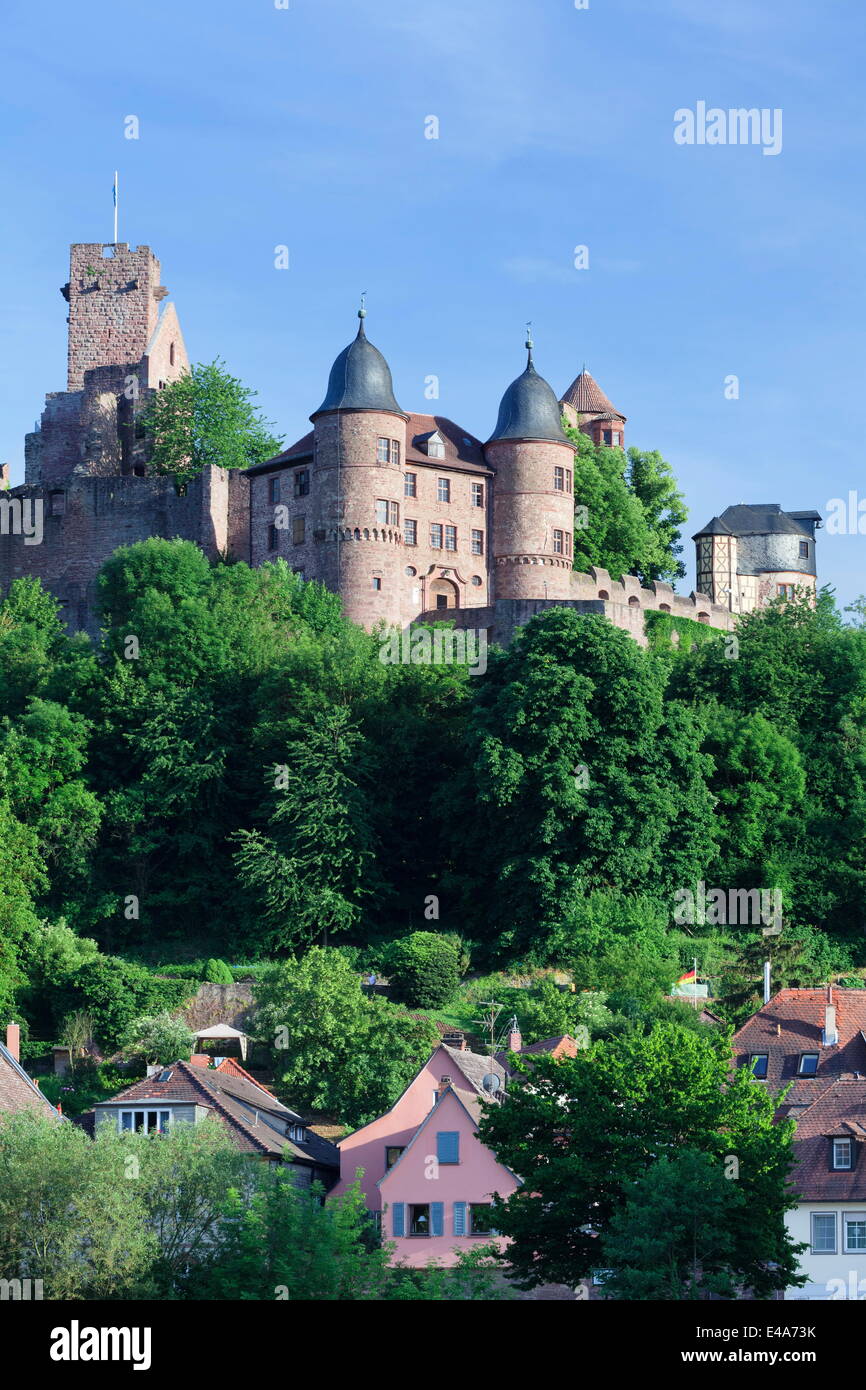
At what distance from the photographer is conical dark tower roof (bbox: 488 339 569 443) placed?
89.4 metres

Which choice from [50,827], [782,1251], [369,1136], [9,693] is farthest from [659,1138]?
[9,693]

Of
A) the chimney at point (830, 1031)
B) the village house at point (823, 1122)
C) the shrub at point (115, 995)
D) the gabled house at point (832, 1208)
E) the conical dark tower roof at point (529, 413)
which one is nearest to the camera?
the gabled house at point (832, 1208)

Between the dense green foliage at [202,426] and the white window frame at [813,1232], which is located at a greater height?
the dense green foliage at [202,426]

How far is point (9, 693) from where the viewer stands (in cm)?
7838

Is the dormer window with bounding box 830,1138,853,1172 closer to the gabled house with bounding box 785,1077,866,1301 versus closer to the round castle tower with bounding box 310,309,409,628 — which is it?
the gabled house with bounding box 785,1077,866,1301

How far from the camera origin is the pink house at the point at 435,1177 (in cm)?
4891

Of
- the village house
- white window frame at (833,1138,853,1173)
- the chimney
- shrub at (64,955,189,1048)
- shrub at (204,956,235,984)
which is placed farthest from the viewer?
shrub at (204,956,235,984)

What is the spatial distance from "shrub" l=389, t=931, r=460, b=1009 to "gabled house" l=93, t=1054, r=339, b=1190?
30.7 ft

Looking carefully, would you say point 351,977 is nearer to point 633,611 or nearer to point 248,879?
point 248,879

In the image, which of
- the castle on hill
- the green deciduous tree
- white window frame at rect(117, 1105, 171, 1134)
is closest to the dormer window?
the green deciduous tree

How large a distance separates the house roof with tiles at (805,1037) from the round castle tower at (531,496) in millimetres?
30536

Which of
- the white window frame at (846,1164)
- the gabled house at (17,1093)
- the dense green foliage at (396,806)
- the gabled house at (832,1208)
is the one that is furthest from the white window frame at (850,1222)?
the dense green foliage at (396,806)

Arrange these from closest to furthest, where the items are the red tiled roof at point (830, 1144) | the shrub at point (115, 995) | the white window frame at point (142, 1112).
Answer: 1. the red tiled roof at point (830, 1144)
2. the white window frame at point (142, 1112)
3. the shrub at point (115, 995)

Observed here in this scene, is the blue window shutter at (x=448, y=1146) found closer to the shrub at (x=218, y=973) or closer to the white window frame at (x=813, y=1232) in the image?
the white window frame at (x=813, y=1232)
